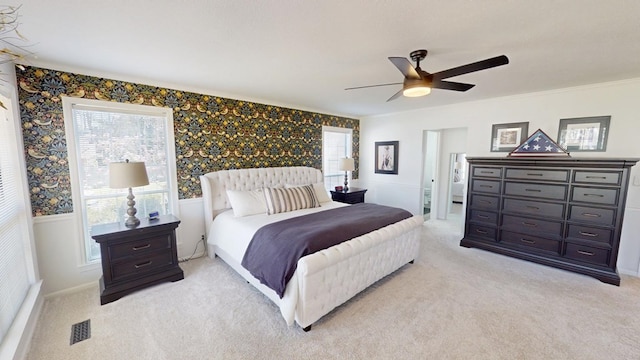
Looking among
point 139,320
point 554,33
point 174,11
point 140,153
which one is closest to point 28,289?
point 139,320

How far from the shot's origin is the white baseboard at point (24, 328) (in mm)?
1735

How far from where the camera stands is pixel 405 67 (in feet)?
6.59

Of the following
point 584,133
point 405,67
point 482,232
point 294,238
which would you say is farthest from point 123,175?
point 584,133

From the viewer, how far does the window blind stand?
1914mm

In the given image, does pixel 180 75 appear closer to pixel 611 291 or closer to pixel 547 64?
pixel 547 64

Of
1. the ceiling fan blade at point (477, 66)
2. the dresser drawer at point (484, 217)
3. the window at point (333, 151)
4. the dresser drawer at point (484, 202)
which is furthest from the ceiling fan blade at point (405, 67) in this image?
the window at point (333, 151)

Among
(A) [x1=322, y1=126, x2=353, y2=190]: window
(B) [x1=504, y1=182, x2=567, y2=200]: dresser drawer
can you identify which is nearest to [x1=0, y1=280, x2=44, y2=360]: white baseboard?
(A) [x1=322, y1=126, x2=353, y2=190]: window

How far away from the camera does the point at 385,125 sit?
568 cm

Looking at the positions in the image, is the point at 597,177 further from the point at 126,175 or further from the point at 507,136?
the point at 126,175

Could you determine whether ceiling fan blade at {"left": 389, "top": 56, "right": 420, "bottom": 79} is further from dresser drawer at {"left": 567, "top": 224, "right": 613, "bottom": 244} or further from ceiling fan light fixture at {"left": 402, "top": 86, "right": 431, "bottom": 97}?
dresser drawer at {"left": 567, "top": 224, "right": 613, "bottom": 244}

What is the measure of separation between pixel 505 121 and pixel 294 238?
393cm

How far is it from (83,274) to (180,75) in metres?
2.56

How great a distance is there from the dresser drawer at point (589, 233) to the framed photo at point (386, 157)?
2.95 m

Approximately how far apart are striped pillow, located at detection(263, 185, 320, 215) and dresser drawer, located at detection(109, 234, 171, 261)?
4.20 ft
